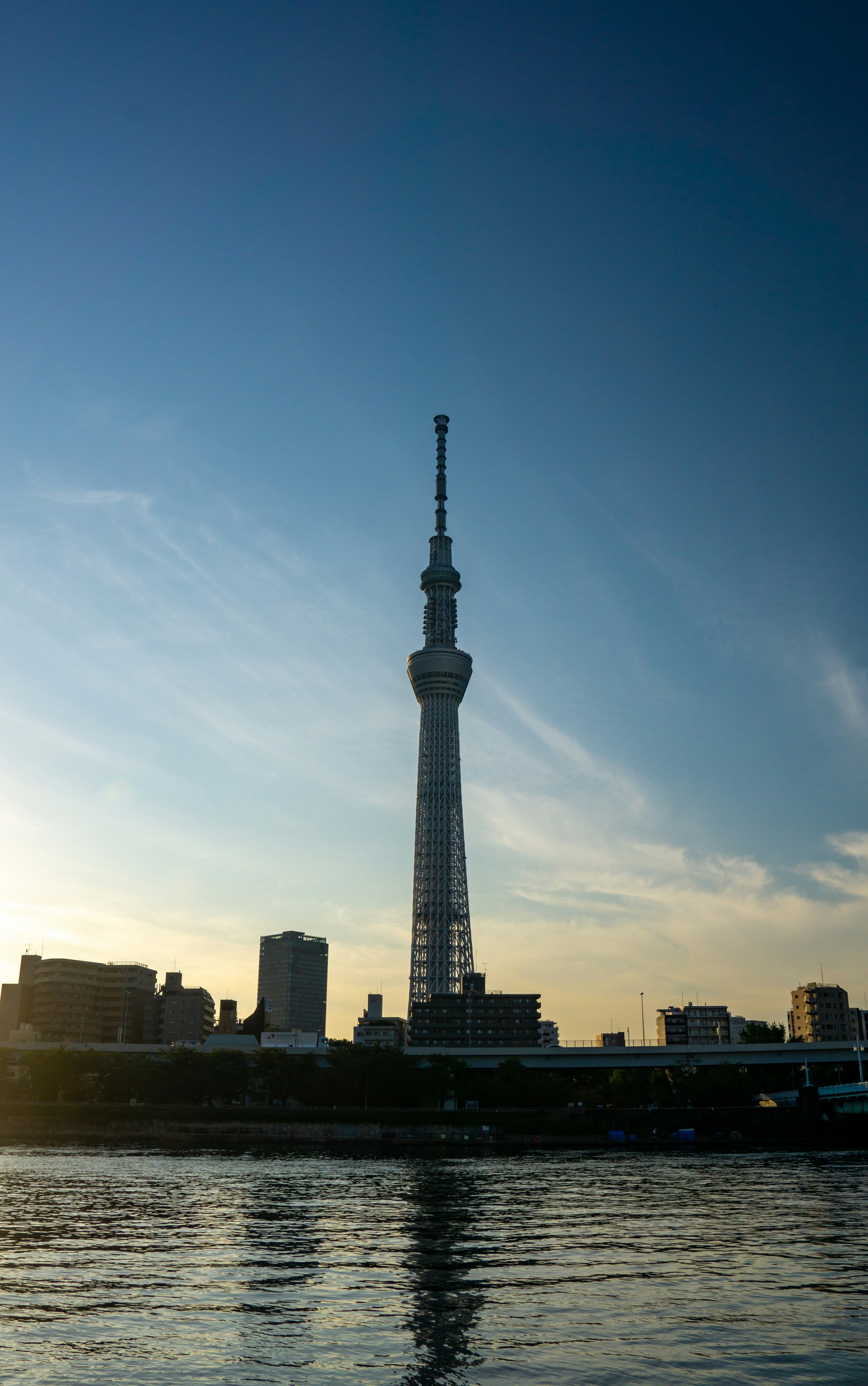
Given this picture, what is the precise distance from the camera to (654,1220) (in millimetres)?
54781

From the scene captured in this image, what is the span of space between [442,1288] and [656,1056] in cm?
15864

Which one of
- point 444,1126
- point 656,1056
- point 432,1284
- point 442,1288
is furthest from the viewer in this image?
point 656,1056

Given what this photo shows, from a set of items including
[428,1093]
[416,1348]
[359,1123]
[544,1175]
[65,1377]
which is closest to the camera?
[65,1377]

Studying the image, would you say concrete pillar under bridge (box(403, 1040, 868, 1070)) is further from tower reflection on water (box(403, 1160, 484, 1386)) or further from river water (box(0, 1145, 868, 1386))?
tower reflection on water (box(403, 1160, 484, 1386))

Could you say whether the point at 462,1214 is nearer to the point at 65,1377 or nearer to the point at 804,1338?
the point at 804,1338

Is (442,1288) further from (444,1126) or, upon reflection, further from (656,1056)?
(656,1056)

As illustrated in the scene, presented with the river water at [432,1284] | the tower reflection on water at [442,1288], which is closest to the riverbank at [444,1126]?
the river water at [432,1284]

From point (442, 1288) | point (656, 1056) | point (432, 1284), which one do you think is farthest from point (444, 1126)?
point (442, 1288)

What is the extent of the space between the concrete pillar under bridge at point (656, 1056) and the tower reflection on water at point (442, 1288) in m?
120

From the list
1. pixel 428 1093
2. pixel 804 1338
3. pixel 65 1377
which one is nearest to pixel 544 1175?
pixel 804 1338

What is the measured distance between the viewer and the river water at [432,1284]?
2598 cm

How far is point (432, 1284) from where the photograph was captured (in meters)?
36.0

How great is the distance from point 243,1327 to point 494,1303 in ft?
24.7

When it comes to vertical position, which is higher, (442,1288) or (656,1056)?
(656,1056)
